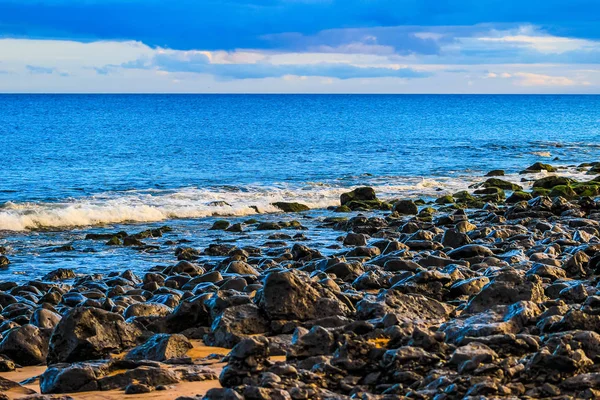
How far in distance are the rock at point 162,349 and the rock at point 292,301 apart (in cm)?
108

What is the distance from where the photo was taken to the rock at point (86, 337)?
29.1ft

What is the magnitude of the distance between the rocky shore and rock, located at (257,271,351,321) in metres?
0.01

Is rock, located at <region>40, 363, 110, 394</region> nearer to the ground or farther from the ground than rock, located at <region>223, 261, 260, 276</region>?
farther from the ground

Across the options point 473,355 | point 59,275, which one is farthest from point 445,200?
point 473,355

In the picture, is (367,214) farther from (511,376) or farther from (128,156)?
(128,156)

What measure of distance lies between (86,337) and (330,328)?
111 inches

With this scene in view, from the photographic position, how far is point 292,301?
9.43m

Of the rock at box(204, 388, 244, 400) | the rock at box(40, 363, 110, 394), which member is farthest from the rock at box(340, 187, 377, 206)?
the rock at box(204, 388, 244, 400)

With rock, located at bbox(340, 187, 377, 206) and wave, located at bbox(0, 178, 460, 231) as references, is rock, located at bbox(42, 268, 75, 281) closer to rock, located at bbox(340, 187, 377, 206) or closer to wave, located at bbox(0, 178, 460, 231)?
wave, located at bbox(0, 178, 460, 231)

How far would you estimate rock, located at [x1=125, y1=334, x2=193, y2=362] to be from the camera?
8.62 meters

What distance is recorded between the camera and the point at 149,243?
22.1m

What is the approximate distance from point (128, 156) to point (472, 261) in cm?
4434

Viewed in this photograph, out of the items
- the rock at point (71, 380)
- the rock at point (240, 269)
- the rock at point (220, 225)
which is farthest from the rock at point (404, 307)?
the rock at point (220, 225)

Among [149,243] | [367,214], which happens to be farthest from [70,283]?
[367,214]
